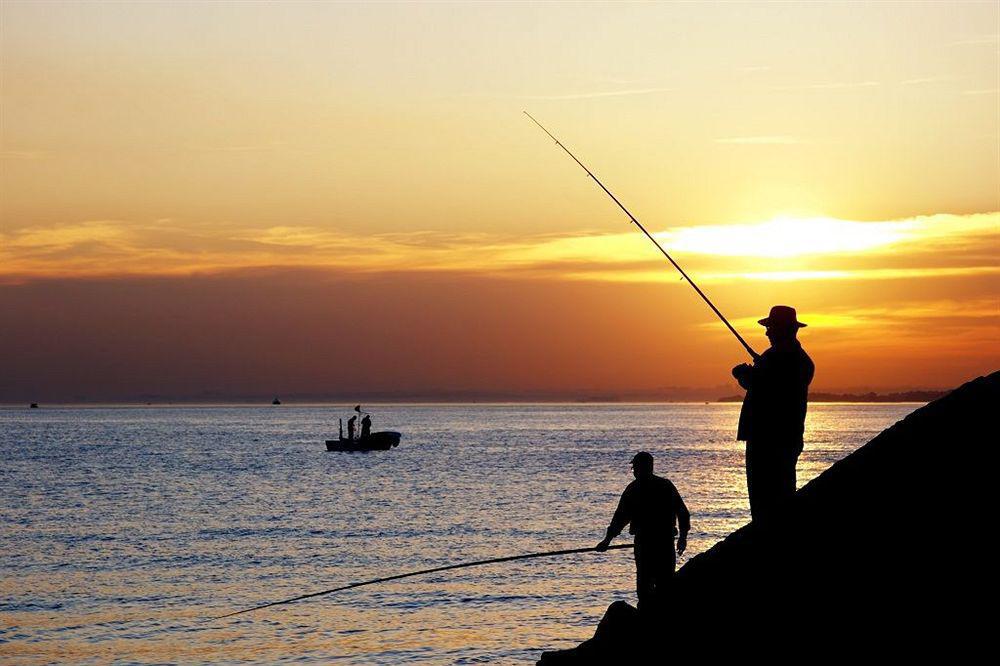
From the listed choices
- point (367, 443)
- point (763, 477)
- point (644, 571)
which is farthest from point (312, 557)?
point (367, 443)

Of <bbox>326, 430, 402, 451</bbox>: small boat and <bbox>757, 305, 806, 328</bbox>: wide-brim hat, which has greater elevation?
<bbox>757, 305, 806, 328</bbox>: wide-brim hat

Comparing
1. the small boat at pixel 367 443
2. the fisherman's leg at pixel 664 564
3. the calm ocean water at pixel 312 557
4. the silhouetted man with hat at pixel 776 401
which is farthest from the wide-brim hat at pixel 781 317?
the small boat at pixel 367 443

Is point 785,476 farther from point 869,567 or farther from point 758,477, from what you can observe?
point 869,567

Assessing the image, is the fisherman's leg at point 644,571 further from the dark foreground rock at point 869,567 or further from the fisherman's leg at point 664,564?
the dark foreground rock at point 869,567

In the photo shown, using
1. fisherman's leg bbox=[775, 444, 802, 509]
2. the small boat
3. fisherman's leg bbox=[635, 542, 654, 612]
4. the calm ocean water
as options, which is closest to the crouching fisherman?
fisherman's leg bbox=[635, 542, 654, 612]

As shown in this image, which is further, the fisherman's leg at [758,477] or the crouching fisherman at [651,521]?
the crouching fisherman at [651,521]

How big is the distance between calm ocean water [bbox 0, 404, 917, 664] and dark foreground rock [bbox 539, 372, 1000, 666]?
996 cm

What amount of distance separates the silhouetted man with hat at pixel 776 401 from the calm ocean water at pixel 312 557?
396 inches

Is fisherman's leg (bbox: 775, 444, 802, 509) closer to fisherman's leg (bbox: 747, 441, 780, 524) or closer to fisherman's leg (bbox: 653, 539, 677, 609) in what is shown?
fisherman's leg (bbox: 747, 441, 780, 524)

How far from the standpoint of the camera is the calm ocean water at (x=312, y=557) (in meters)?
20.7

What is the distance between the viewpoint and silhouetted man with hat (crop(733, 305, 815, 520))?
970 centimetres

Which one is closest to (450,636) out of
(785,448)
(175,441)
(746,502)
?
(785,448)

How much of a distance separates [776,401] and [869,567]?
5.37 ft

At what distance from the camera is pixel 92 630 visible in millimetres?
21766
